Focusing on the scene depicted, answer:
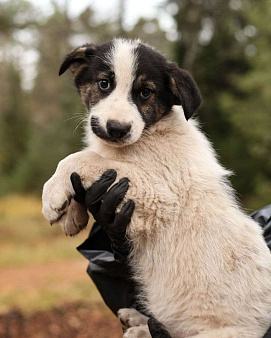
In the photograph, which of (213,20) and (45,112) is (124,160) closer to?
(213,20)

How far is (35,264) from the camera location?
39.7 feet

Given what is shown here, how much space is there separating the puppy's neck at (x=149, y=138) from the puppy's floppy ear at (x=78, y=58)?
0.72m

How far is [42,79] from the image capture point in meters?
25.0

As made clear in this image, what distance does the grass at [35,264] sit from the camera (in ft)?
29.1

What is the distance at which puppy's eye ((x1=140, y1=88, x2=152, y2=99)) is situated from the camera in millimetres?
3602

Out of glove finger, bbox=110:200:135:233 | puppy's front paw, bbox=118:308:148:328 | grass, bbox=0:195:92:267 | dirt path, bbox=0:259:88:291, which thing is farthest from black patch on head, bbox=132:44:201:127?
grass, bbox=0:195:92:267

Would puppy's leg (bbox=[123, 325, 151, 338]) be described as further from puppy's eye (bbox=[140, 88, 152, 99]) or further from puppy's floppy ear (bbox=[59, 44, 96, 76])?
puppy's floppy ear (bbox=[59, 44, 96, 76])

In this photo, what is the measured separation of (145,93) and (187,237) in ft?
4.09

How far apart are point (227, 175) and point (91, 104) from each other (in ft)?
4.44

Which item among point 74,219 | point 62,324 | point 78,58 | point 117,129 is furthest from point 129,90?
point 62,324

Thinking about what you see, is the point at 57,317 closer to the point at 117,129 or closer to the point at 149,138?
the point at 149,138

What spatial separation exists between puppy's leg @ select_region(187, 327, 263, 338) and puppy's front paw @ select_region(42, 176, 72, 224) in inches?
56.1

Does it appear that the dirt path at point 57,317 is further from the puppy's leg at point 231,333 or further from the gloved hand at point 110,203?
the puppy's leg at point 231,333

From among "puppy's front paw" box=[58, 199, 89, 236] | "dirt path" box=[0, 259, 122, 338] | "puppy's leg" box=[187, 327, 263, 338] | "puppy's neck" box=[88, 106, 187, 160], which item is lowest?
"dirt path" box=[0, 259, 122, 338]
